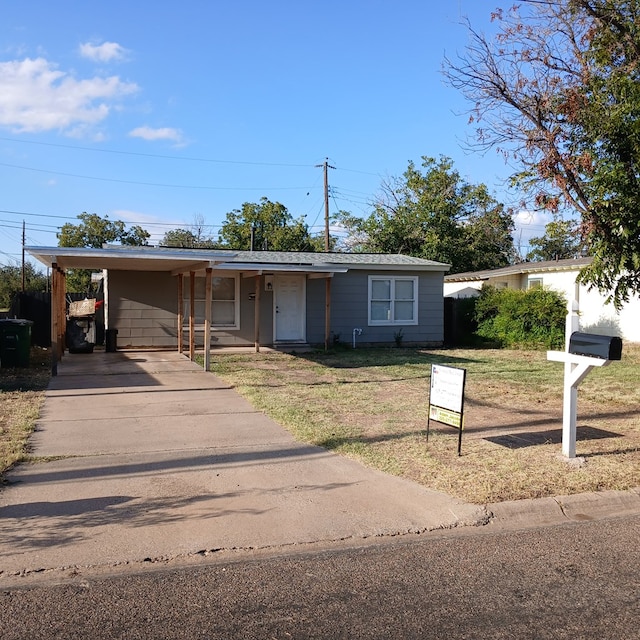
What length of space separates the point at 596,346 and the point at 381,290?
13.5m

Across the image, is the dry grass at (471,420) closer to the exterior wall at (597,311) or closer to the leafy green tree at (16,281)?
the exterior wall at (597,311)

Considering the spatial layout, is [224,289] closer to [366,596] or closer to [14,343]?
[14,343]

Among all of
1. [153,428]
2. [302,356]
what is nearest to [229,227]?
[302,356]

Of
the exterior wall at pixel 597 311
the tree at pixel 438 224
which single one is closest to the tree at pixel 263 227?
the tree at pixel 438 224

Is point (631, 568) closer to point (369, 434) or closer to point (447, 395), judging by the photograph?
point (447, 395)

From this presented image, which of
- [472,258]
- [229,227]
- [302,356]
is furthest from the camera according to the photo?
[229,227]

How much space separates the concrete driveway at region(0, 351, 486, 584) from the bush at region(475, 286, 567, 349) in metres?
13.4

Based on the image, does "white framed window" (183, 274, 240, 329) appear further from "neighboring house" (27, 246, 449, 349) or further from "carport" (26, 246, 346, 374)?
"carport" (26, 246, 346, 374)

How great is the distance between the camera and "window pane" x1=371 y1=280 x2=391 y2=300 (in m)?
19.5

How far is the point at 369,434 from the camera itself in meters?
7.71

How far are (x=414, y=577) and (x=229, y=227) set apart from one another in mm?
40129

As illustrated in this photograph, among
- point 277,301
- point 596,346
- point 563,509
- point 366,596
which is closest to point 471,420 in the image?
point 596,346

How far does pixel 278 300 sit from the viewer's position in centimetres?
1862

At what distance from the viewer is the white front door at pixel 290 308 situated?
1861cm
